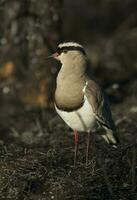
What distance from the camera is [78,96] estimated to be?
266 inches

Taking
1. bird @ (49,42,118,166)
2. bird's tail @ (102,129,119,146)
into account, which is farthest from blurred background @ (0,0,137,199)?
bird @ (49,42,118,166)

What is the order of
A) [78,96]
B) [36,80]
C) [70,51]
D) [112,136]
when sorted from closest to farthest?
[78,96]
[70,51]
[112,136]
[36,80]

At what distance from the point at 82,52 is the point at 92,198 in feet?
5.44

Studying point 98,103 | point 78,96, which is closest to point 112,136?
point 98,103

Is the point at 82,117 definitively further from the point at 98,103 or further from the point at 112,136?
the point at 112,136

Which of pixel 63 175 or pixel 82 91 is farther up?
pixel 82 91

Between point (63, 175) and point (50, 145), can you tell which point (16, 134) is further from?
point (63, 175)

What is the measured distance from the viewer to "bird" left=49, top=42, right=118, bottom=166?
675 centimetres

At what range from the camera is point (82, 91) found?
6.80 m

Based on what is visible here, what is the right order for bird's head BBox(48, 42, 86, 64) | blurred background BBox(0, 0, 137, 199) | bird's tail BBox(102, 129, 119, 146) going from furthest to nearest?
blurred background BBox(0, 0, 137, 199), bird's tail BBox(102, 129, 119, 146), bird's head BBox(48, 42, 86, 64)

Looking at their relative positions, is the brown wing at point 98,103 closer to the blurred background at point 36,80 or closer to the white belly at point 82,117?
the white belly at point 82,117

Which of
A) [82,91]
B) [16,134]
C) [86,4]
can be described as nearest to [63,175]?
[82,91]

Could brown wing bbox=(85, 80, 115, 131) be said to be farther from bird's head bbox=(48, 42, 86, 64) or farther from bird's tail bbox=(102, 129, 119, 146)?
bird's head bbox=(48, 42, 86, 64)

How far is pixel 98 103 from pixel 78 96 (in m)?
0.28
